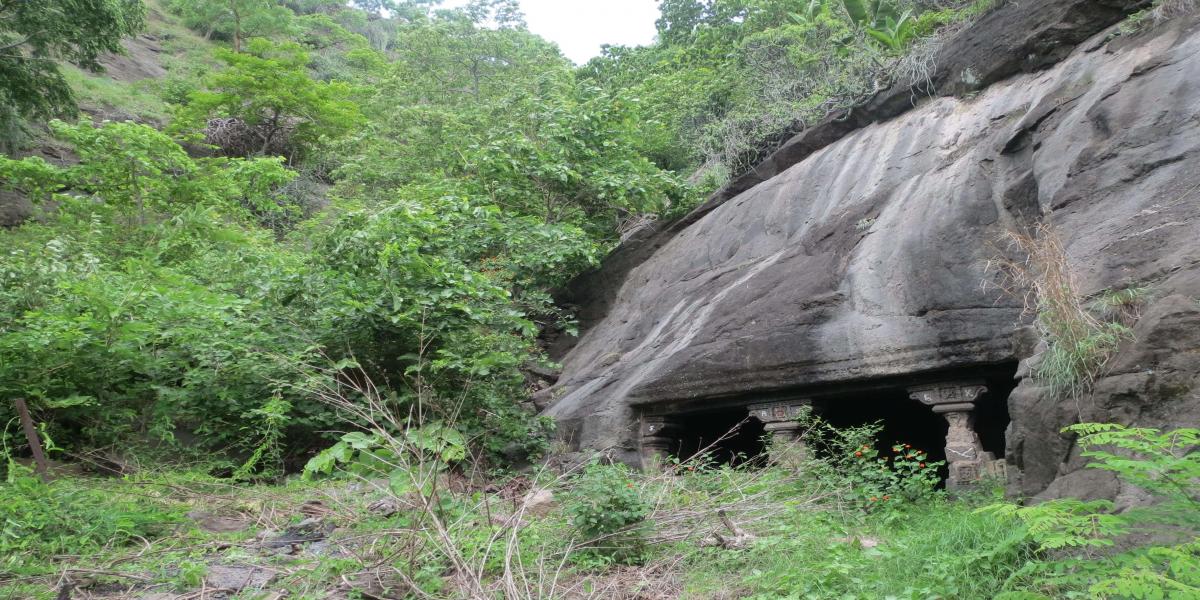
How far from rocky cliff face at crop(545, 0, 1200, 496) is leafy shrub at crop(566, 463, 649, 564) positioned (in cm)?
265

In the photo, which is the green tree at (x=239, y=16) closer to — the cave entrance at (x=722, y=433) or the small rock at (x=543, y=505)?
the cave entrance at (x=722, y=433)

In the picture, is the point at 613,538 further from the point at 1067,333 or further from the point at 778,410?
the point at 778,410

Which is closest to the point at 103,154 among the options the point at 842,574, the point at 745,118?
the point at 745,118

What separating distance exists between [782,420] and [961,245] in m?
2.65

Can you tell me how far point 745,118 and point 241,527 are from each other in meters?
10.6

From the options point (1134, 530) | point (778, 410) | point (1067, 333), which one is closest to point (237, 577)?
point (1134, 530)

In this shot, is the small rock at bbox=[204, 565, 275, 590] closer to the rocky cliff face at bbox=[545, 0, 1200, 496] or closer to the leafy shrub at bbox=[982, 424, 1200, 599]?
the leafy shrub at bbox=[982, 424, 1200, 599]

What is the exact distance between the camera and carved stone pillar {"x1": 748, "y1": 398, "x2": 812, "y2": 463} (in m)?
8.27

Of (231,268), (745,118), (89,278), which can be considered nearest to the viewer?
(89,278)

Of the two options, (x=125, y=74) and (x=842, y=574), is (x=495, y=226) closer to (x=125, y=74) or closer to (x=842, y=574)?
(x=842, y=574)

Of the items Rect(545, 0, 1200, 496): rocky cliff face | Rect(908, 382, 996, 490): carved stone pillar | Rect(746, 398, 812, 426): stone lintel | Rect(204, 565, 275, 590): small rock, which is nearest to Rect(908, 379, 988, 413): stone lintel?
Rect(908, 382, 996, 490): carved stone pillar

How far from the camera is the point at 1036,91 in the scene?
866 cm

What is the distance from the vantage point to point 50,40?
34.9ft

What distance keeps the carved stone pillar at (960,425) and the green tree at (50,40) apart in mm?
11796
